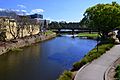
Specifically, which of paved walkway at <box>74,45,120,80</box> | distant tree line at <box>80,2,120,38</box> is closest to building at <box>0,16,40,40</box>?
distant tree line at <box>80,2,120,38</box>

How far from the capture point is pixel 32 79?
33.2 metres

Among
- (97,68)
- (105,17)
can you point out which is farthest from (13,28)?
(97,68)

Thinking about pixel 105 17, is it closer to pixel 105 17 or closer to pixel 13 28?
pixel 105 17

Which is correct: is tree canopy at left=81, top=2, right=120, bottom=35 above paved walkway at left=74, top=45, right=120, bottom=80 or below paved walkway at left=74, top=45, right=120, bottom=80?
above

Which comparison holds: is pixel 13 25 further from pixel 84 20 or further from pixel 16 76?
pixel 16 76

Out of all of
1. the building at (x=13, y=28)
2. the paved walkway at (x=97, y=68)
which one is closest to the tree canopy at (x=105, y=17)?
the paved walkway at (x=97, y=68)

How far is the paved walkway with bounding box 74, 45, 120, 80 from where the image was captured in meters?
27.2

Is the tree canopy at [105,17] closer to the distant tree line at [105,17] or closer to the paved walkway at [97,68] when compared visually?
the distant tree line at [105,17]

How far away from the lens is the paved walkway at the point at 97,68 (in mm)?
27216

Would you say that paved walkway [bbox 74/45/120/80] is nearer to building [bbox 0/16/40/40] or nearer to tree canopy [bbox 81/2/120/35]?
tree canopy [bbox 81/2/120/35]

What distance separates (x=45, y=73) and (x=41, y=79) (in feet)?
11.9

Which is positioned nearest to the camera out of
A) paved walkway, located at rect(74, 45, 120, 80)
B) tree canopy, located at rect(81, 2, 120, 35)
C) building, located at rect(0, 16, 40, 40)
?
paved walkway, located at rect(74, 45, 120, 80)

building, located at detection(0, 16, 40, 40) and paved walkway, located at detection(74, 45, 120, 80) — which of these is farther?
building, located at detection(0, 16, 40, 40)

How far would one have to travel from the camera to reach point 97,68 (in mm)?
31547
